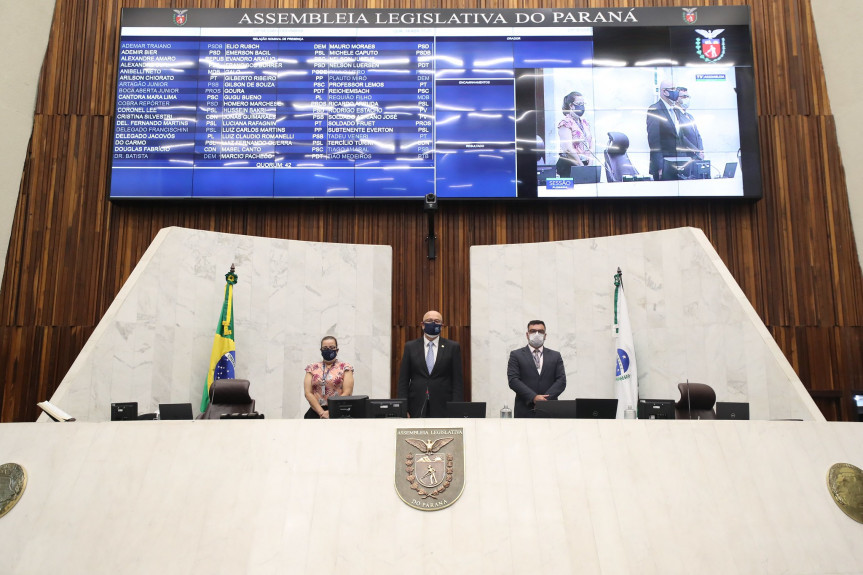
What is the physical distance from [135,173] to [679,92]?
5.69 m

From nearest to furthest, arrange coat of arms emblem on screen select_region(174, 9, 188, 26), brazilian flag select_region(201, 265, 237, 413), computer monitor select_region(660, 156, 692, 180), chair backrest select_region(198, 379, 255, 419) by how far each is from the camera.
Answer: chair backrest select_region(198, 379, 255, 419)
brazilian flag select_region(201, 265, 237, 413)
computer monitor select_region(660, 156, 692, 180)
coat of arms emblem on screen select_region(174, 9, 188, 26)

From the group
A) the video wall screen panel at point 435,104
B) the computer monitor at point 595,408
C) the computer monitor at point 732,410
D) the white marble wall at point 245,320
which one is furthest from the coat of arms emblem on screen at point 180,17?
the computer monitor at point 732,410

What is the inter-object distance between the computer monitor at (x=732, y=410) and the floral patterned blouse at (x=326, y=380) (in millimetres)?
2565

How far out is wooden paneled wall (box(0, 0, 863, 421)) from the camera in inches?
320

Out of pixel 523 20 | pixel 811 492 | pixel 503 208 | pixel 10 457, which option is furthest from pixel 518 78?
pixel 10 457

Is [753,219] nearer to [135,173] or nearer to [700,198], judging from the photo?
[700,198]

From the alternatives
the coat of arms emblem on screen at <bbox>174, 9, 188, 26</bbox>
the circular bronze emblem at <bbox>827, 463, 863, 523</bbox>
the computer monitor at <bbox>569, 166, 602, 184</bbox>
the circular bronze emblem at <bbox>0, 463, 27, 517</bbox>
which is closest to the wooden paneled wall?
the computer monitor at <bbox>569, 166, 602, 184</bbox>

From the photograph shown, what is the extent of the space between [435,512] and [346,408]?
932 mm

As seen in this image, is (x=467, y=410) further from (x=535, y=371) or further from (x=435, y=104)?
(x=435, y=104)

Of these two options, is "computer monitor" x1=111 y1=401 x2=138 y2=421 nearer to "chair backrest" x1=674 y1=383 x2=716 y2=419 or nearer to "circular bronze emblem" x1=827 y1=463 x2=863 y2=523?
"chair backrest" x1=674 y1=383 x2=716 y2=419

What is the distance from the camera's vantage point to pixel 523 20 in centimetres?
840

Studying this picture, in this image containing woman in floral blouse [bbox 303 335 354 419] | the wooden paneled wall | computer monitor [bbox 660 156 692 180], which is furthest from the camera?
the wooden paneled wall

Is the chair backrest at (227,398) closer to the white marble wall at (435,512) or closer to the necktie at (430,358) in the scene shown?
the white marble wall at (435,512)

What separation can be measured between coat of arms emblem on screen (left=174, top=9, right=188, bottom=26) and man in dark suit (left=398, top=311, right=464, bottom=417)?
4.69m
